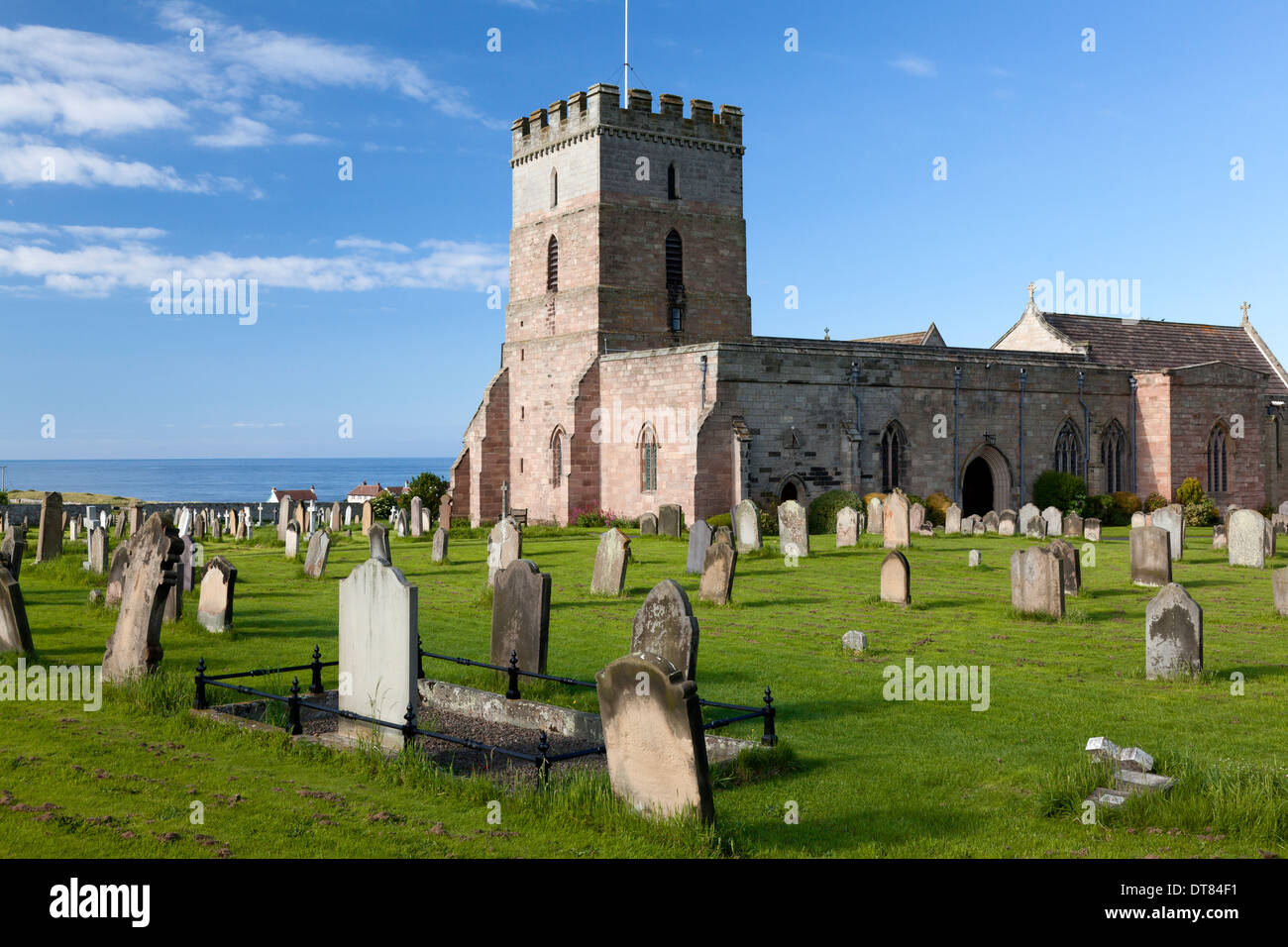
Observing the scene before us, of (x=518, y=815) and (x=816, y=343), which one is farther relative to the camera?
(x=816, y=343)

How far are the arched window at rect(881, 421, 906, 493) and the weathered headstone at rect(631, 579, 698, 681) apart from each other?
26028 mm

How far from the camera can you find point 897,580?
1648 cm

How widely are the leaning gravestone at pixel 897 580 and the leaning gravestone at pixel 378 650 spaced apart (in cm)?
919

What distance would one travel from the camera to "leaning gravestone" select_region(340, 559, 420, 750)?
895cm

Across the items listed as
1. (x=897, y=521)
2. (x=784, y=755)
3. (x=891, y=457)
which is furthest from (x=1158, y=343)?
(x=784, y=755)

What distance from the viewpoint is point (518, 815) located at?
7031mm

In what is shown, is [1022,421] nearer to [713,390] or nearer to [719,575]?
[713,390]

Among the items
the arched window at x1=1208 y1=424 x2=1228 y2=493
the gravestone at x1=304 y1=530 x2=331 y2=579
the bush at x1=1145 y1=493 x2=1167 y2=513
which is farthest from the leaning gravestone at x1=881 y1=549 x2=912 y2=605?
the arched window at x1=1208 y1=424 x2=1228 y2=493

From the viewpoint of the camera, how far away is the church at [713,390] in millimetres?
33125

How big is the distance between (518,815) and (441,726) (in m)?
3.40

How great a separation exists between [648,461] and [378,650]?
25.7 meters
